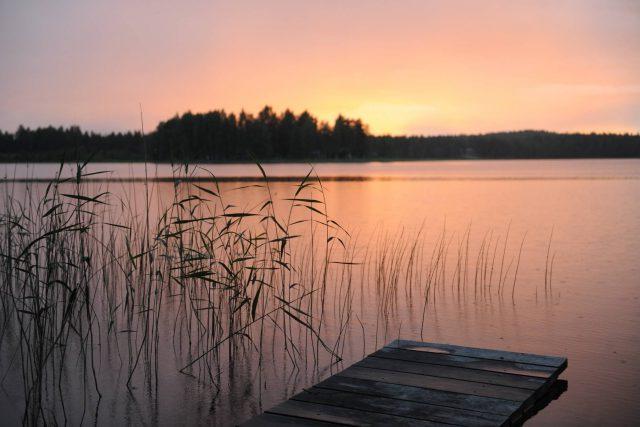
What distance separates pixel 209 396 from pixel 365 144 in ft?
241

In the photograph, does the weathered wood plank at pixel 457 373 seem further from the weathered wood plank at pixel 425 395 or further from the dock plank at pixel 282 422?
the dock plank at pixel 282 422

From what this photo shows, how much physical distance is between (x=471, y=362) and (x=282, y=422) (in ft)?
4.37

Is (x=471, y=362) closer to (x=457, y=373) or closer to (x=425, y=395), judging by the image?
(x=457, y=373)

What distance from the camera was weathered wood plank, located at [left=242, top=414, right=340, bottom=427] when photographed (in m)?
2.62

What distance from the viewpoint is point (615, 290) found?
6.52 metres

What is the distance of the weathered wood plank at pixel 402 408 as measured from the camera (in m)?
2.67

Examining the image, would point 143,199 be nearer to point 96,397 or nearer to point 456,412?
point 96,397

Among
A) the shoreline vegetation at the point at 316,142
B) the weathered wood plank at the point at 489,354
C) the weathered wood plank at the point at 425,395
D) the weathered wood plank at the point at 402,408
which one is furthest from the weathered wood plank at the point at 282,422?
the shoreline vegetation at the point at 316,142

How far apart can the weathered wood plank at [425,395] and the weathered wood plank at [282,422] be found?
0.43 m

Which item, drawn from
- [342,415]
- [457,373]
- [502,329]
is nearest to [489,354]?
[457,373]

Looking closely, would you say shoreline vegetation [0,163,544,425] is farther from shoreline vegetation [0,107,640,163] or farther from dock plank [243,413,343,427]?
shoreline vegetation [0,107,640,163]

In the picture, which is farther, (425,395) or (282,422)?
(425,395)

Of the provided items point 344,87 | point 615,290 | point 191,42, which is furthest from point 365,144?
point 615,290

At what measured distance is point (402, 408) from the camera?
280cm
